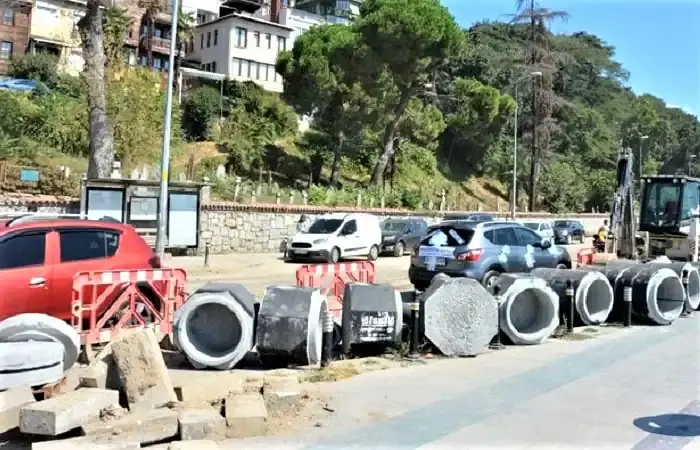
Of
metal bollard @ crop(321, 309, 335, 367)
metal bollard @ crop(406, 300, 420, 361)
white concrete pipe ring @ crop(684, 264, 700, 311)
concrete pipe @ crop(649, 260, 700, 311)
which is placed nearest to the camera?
metal bollard @ crop(321, 309, 335, 367)

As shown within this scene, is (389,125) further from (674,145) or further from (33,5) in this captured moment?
(674,145)

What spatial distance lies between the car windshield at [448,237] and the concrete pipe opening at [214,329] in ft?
18.6

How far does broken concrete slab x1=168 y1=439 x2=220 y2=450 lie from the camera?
5.14 m

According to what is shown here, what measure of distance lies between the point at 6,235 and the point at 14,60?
44.7 m

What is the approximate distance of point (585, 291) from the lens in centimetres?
1144

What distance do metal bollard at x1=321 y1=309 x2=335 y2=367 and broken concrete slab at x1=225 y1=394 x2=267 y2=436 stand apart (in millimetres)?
2144

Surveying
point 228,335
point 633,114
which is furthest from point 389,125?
point 633,114

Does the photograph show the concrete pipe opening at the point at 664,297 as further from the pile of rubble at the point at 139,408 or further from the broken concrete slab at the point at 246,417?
the broken concrete slab at the point at 246,417

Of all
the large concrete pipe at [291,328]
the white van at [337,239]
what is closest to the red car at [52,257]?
the large concrete pipe at [291,328]

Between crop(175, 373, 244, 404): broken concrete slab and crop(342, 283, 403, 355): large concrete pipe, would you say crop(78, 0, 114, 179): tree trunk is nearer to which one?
crop(342, 283, 403, 355): large concrete pipe

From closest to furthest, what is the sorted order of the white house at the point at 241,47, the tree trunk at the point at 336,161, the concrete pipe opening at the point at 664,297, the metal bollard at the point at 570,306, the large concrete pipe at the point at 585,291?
the metal bollard at the point at 570,306 < the large concrete pipe at the point at 585,291 < the concrete pipe opening at the point at 664,297 < the tree trunk at the point at 336,161 < the white house at the point at 241,47

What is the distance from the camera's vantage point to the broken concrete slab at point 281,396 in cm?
639

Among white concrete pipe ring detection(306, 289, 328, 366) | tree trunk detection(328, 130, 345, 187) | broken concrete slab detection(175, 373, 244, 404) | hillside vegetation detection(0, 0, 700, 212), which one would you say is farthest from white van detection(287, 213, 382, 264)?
broken concrete slab detection(175, 373, 244, 404)

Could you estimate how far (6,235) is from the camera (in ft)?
26.6
